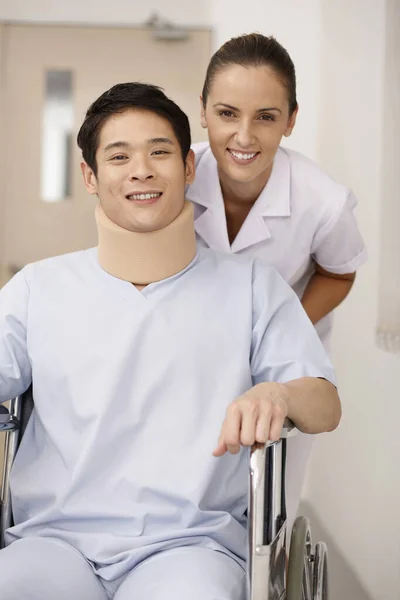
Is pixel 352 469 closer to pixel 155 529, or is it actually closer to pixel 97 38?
pixel 155 529

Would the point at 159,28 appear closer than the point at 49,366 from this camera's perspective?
No

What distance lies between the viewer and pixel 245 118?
1.85m

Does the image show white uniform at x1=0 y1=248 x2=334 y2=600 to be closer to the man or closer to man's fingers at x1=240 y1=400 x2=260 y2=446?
the man

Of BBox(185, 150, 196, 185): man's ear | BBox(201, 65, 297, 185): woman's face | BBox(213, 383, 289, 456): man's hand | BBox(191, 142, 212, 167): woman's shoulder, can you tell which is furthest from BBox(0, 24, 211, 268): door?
BBox(213, 383, 289, 456): man's hand

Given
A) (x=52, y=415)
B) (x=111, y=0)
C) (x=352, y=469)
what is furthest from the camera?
(x=111, y=0)

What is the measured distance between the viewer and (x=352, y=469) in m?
3.27

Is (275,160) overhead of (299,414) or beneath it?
overhead

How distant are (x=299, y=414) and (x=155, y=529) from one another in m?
0.32

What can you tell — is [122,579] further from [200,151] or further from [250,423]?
[200,151]

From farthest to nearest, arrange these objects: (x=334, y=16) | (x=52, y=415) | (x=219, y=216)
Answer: (x=334, y=16) → (x=219, y=216) → (x=52, y=415)

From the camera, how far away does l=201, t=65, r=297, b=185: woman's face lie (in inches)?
72.6

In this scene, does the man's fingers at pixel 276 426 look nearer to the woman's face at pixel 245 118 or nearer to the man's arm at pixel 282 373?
the man's arm at pixel 282 373

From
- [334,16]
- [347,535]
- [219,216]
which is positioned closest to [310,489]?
[347,535]

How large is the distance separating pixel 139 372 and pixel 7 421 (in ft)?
0.87
